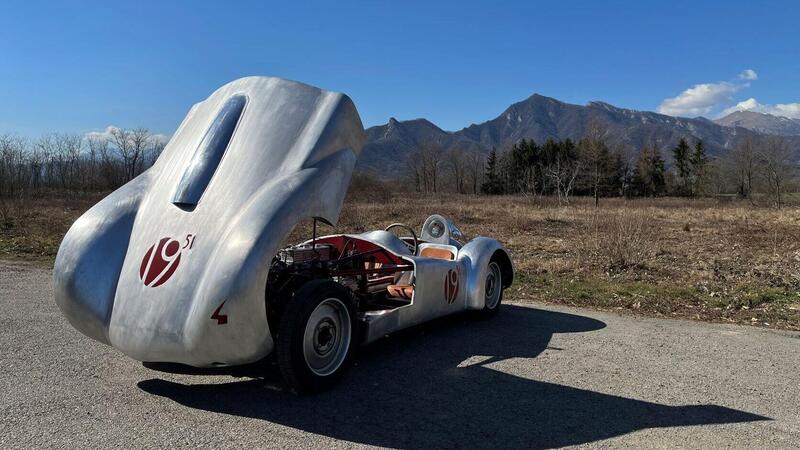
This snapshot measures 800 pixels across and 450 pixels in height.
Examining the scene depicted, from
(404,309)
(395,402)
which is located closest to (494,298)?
(404,309)

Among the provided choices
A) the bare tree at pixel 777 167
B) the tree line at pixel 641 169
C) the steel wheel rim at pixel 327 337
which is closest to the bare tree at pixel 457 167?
the tree line at pixel 641 169

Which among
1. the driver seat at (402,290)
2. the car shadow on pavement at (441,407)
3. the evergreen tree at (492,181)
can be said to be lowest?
the car shadow on pavement at (441,407)

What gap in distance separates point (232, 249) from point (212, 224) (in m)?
0.44

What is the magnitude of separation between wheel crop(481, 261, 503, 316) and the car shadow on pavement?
1.78 meters

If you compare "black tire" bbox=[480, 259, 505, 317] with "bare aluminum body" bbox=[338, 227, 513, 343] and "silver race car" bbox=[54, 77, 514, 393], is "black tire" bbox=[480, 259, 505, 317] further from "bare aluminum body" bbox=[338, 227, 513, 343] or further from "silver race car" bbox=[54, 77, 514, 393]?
"silver race car" bbox=[54, 77, 514, 393]

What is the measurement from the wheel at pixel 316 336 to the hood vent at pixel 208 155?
3.96 feet

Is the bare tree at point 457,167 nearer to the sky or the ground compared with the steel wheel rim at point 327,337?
nearer to the sky

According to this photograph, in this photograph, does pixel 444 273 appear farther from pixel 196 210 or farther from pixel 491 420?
pixel 196 210

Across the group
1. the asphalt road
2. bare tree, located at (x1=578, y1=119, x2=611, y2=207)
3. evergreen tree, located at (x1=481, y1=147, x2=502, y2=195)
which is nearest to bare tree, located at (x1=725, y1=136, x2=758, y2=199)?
bare tree, located at (x1=578, y1=119, x2=611, y2=207)

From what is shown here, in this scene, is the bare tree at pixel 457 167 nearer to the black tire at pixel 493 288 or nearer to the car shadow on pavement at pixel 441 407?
the black tire at pixel 493 288

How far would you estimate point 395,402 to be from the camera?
13.6ft

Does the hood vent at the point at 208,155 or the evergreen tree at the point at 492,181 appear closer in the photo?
the hood vent at the point at 208,155

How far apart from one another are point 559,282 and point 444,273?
4800 millimetres

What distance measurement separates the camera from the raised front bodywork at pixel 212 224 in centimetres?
378
